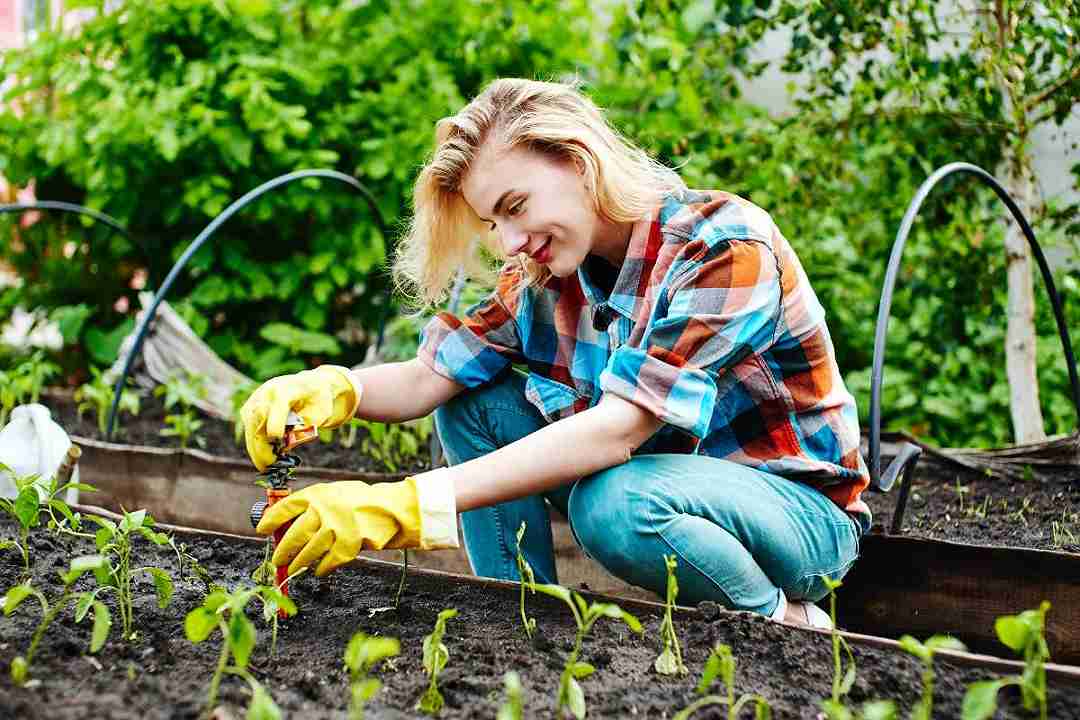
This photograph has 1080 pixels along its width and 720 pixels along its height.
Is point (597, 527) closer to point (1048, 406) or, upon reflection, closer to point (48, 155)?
point (1048, 406)

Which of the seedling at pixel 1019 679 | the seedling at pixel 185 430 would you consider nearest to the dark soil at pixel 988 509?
the seedling at pixel 1019 679

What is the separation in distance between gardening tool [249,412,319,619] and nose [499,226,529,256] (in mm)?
438

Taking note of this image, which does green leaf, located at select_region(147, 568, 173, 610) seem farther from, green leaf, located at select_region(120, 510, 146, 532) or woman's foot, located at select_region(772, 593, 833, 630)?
woman's foot, located at select_region(772, 593, 833, 630)

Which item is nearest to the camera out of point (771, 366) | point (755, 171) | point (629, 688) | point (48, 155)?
point (629, 688)

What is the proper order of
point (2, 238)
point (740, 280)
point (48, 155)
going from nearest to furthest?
point (740, 280), point (48, 155), point (2, 238)

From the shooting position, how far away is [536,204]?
1.70m

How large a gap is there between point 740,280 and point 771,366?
21 centimetres

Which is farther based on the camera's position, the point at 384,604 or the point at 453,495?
the point at 384,604

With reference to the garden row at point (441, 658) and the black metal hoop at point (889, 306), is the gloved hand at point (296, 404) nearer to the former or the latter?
the garden row at point (441, 658)

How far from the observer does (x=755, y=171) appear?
331cm

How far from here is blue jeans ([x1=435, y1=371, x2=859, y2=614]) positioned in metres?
1.64

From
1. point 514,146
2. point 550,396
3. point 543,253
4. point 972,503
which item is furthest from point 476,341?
point 972,503

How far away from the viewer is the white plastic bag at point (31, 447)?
2.14 meters

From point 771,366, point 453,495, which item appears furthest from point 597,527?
point 771,366
